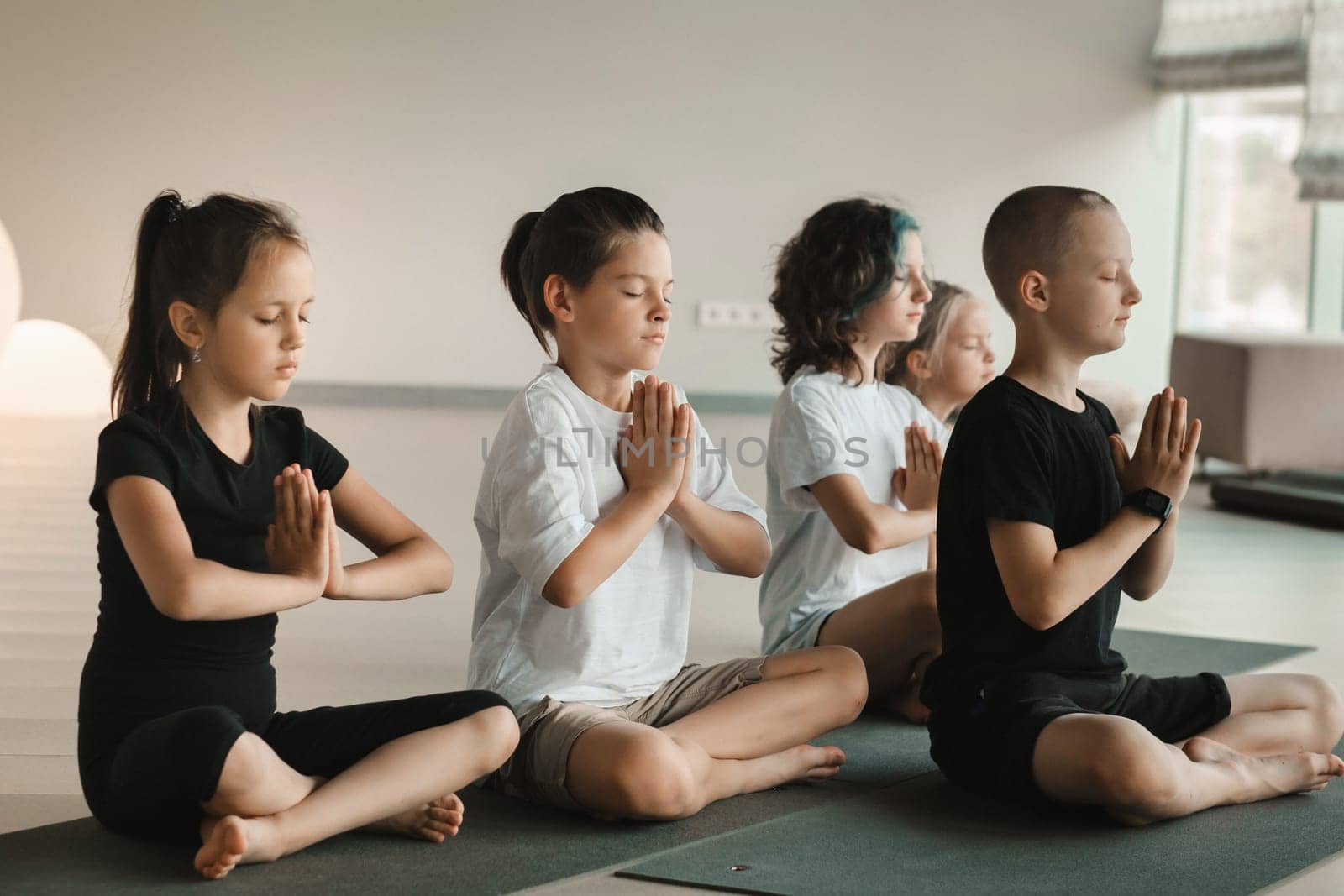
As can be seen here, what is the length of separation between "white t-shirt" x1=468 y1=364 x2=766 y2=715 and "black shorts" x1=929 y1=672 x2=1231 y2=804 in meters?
0.37

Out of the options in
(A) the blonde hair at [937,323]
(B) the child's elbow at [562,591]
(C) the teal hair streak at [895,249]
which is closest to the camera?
(B) the child's elbow at [562,591]

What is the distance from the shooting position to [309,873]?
1.48 meters

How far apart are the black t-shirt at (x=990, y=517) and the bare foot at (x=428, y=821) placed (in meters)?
0.60

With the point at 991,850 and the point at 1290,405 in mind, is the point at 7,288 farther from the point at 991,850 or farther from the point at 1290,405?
the point at 991,850

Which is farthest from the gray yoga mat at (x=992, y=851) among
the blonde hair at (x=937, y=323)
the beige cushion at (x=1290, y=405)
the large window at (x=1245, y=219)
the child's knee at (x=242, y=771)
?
the large window at (x=1245, y=219)

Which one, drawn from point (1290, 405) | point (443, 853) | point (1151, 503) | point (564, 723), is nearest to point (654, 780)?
point (564, 723)

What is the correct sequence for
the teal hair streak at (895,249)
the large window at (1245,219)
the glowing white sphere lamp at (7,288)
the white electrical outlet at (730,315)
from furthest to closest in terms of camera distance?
the white electrical outlet at (730,315) < the large window at (1245,219) < the glowing white sphere lamp at (7,288) < the teal hair streak at (895,249)

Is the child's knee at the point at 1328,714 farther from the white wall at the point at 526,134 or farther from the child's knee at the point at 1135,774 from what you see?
the white wall at the point at 526,134

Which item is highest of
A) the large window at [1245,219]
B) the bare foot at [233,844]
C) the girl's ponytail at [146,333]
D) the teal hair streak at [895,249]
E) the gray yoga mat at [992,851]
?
the large window at [1245,219]

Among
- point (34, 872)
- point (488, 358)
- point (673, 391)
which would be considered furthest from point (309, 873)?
point (488, 358)

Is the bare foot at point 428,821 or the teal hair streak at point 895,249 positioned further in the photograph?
the teal hair streak at point 895,249

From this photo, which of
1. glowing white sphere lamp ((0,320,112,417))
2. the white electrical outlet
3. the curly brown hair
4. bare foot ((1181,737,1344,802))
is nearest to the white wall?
the white electrical outlet

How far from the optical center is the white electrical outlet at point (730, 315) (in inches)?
301

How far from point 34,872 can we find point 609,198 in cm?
97
